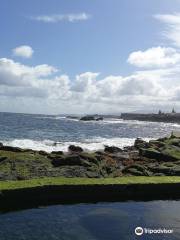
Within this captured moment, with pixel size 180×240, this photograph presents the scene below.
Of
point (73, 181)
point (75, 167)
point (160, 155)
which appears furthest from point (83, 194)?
point (160, 155)

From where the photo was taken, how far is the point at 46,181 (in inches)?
971

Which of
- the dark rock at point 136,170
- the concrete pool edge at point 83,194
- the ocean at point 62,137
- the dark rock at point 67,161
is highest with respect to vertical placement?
the dark rock at point 67,161

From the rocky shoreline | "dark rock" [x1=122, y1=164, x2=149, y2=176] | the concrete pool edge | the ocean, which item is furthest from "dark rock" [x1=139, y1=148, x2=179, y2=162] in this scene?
the ocean

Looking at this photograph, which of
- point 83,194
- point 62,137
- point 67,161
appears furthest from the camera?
point 62,137

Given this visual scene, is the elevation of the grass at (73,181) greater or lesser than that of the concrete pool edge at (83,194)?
greater

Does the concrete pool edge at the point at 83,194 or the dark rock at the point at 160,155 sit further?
the dark rock at the point at 160,155

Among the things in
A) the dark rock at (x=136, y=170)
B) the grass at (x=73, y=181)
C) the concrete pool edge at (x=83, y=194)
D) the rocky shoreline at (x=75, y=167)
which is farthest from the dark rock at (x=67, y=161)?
the concrete pool edge at (x=83, y=194)

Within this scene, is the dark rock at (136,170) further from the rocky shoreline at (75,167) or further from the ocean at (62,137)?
the ocean at (62,137)

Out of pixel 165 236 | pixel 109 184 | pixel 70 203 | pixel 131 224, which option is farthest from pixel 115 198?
pixel 165 236

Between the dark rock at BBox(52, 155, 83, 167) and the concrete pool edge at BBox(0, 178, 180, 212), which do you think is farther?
the dark rock at BBox(52, 155, 83, 167)

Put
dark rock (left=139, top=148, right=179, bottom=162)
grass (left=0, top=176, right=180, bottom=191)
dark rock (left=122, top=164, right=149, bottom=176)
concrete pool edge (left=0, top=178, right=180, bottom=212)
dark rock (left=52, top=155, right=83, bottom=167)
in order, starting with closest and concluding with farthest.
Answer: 1. concrete pool edge (left=0, top=178, right=180, bottom=212)
2. grass (left=0, top=176, right=180, bottom=191)
3. dark rock (left=122, top=164, right=149, bottom=176)
4. dark rock (left=52, top=155, right=83, bottom=167)
5. dark rock (left=139, top=148, right=179, bottom=162)

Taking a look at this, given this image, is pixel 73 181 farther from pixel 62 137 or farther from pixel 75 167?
pixel 62 137

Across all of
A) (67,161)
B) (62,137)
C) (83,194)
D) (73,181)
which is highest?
(67,161)

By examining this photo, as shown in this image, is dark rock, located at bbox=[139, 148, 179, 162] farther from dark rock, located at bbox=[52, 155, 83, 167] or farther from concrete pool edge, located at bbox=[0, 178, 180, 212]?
concrete pool edge, located at bbox=[0, 178, 180, 212]
